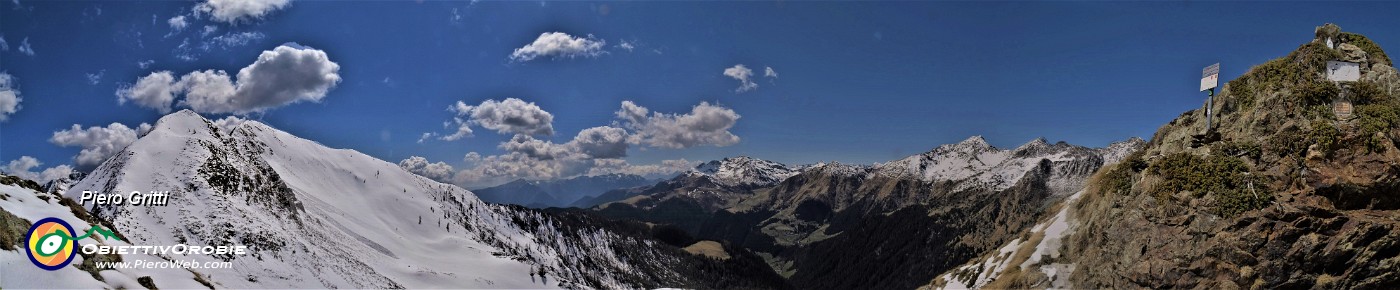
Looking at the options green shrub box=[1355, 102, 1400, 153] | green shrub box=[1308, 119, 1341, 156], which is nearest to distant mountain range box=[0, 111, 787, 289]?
green shrub box=[1308, 119, 1341, 156]

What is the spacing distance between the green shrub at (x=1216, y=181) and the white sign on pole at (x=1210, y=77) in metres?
8.44

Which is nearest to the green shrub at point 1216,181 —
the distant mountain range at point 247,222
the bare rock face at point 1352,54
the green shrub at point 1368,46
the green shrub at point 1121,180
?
the green shrub at point 1121,180

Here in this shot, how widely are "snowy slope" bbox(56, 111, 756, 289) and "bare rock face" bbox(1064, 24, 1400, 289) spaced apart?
10132cm

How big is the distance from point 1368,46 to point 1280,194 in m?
18.1

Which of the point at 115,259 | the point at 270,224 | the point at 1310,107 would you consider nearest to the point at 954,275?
the point at 1310,107

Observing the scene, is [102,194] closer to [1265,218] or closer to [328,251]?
[328,251]

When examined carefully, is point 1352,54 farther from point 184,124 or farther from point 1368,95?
point 184,124

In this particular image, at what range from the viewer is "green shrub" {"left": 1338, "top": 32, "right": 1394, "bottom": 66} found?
45594 mm

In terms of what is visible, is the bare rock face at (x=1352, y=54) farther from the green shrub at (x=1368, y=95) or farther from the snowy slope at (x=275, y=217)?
the snowy slope at (x=275, y=217)

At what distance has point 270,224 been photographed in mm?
110188

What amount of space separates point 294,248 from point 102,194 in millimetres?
27520

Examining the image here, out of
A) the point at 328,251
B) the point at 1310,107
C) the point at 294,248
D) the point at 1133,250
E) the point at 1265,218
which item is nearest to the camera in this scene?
the point at 1265,218

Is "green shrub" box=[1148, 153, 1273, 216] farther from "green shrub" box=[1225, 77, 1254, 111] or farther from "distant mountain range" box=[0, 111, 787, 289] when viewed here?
"distant mountain range" box=[0, 111, 787, 289]

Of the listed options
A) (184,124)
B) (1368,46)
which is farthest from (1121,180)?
(184,124)
